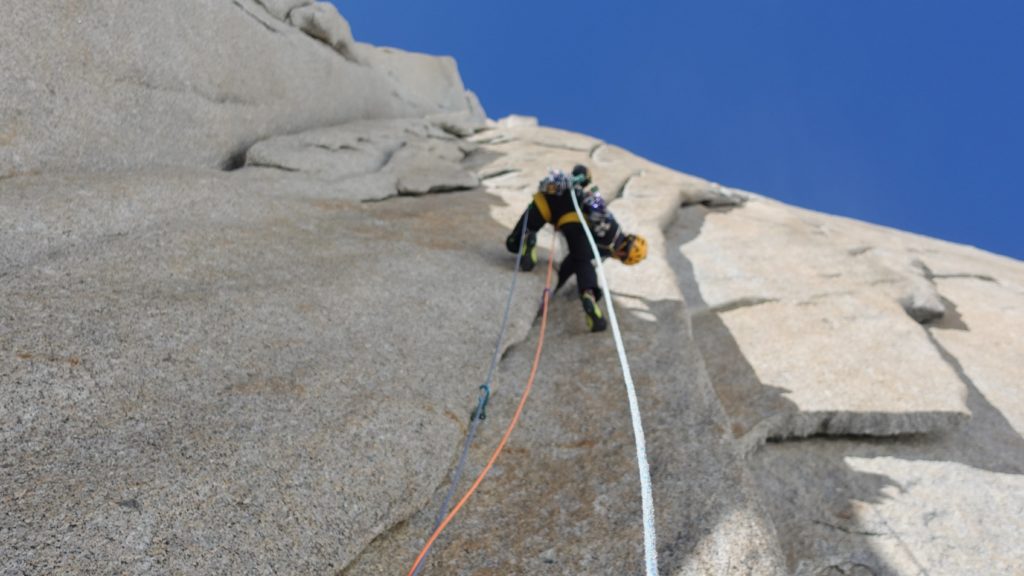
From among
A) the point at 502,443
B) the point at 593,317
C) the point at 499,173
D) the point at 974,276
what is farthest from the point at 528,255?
the point at 974,276

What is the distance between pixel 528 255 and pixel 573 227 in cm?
71

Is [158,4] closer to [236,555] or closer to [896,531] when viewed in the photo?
[236,555]

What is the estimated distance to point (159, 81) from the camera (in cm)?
1017

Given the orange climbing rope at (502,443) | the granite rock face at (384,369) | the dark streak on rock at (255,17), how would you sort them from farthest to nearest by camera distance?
the dark streak on rock at (255,17), the orange climbing rope at (502,443), the granite rock face at (384,369)

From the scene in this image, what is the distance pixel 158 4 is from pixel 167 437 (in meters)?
9.98

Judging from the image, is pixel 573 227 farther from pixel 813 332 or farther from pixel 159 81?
pixel 159 81

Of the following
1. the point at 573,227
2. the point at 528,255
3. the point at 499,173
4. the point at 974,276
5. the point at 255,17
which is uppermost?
the point at 974,276

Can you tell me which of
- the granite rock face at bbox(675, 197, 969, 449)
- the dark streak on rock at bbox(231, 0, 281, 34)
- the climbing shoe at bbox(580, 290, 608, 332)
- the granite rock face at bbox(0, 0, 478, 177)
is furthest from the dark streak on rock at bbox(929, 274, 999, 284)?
the dark streak on rock at bbox(231, 0, 281, 34)

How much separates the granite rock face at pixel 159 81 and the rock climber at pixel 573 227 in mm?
6068

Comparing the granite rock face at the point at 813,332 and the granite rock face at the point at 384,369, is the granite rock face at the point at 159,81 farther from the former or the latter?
the granite rock face at the point at 813,332

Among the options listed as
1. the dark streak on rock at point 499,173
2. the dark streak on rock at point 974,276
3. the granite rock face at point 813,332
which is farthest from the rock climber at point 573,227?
the dark streak on rock at point 974,276

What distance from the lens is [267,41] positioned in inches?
520

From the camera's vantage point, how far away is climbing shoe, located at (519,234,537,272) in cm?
815

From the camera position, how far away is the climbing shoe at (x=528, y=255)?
8.15 meters
